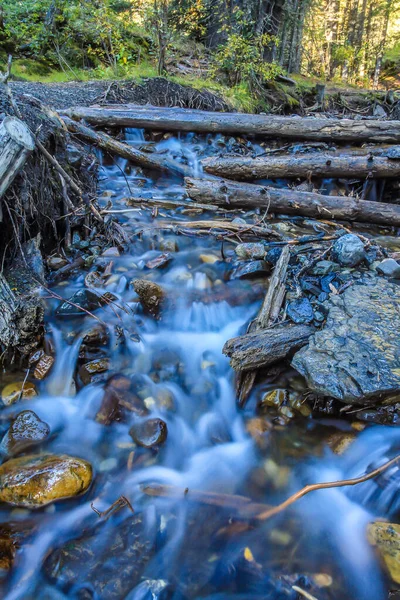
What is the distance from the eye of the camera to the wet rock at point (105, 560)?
1.90m

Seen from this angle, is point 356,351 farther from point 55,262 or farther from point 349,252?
point 55,262

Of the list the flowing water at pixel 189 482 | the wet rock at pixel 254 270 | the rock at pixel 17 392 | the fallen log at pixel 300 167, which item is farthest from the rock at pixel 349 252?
the rock at pixel 17 392

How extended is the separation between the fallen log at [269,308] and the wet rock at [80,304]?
5.12 feet

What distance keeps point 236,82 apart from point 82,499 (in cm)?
1207

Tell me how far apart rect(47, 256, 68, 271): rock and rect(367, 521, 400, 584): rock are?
3.63 metres

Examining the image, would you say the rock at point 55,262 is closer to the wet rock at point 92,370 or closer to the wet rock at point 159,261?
the wet rock at point 159,261

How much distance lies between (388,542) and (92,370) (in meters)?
2.36

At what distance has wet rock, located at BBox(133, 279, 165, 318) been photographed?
365 cm

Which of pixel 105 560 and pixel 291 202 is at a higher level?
pixel 291 202

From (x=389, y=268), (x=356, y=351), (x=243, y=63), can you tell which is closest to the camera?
(x=356, y=351)

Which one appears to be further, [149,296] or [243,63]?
[243,63]

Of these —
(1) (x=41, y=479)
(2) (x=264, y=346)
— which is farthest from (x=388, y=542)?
(1) (x=41, y=479)

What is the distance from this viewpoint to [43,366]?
3.00 m

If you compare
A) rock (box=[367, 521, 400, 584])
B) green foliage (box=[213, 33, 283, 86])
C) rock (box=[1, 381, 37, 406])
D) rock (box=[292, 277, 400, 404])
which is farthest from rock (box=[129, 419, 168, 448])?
green foliage (box=[213, 33, 283, 86])
